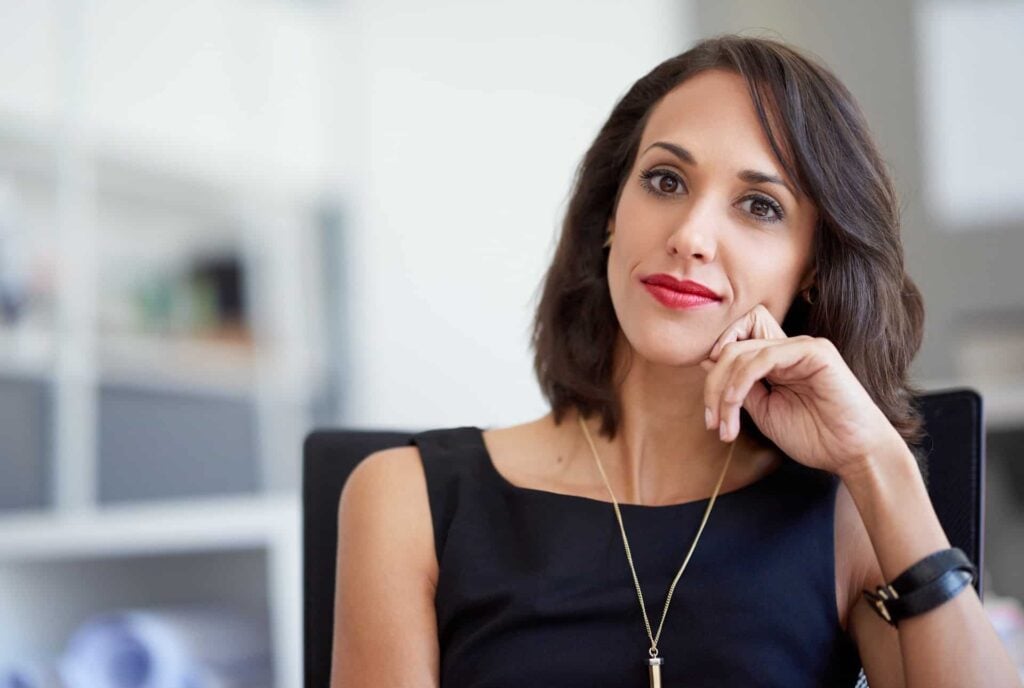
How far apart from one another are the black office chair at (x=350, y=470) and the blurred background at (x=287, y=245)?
42 cm

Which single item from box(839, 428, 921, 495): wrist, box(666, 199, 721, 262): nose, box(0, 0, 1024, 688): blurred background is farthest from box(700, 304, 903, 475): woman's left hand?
box(0, 0, 1024, 688): blurred background

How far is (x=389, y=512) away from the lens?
4.90 ft

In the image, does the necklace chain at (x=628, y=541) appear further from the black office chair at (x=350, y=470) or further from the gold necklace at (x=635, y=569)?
the black office chair at (x=350, y=470)

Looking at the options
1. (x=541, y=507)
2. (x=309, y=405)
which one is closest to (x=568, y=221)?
(x=541, y=507)

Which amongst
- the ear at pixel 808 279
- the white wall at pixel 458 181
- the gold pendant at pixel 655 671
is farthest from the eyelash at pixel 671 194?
the white wall at pixel 458 181

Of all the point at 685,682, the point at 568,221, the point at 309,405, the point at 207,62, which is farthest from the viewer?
the point at 309,405

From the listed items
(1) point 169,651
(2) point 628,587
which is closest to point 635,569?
(2) point 628,587

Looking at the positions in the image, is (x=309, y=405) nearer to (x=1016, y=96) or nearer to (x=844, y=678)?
(x=1016, y=96)

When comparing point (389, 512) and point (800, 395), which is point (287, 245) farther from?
point (800, 395)

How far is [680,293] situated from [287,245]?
3.22 meters

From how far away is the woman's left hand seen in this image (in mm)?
1354

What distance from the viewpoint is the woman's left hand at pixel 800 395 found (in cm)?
135

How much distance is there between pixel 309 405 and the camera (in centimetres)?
451

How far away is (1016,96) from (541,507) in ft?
9.13
